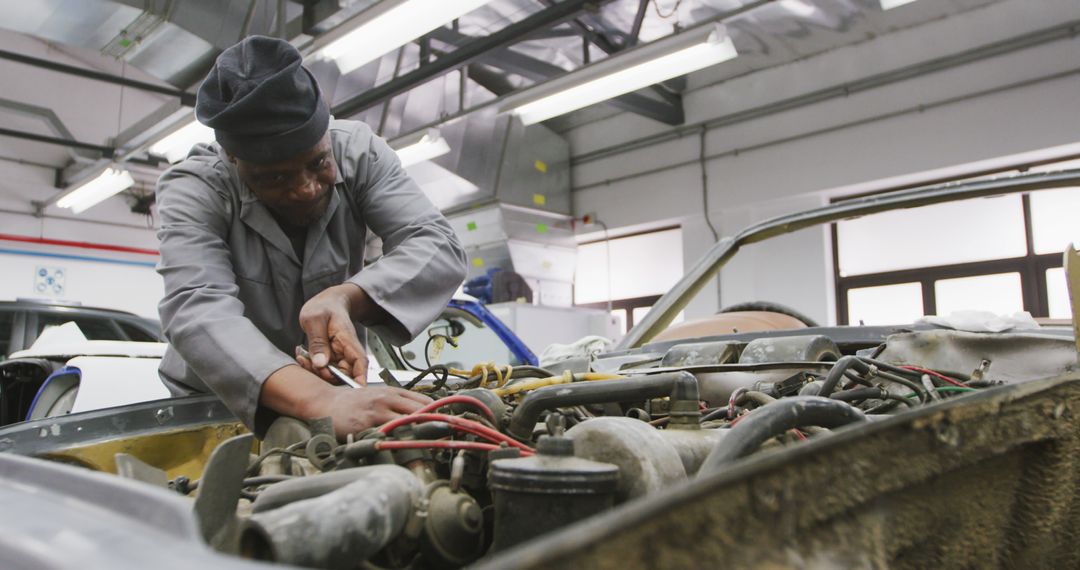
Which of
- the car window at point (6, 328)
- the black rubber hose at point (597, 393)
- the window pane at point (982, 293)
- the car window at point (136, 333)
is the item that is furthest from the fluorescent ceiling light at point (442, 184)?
the black rubber hose at point (597, 393)

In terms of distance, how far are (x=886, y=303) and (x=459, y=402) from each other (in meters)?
6.78

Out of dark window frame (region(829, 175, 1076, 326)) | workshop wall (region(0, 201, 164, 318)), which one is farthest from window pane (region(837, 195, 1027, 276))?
workshop wall (region(0, 201, 164, 318))

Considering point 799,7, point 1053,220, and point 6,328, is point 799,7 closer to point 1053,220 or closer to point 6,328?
point 1053,220

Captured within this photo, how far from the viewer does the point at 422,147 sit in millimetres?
6961

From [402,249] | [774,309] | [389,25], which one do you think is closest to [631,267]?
[389,25]

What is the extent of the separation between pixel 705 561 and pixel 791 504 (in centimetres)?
11

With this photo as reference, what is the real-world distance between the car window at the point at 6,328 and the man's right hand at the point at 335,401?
4.29 m

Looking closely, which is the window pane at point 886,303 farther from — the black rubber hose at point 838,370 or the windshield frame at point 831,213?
the black rubber hose at point 838,370

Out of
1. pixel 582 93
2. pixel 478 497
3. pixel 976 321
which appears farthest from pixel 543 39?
pixel 478 497

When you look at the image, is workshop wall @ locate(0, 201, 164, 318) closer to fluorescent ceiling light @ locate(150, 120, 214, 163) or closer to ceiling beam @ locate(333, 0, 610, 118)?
fluorescent ceiling light @ locate(150, 120, 214, 163)

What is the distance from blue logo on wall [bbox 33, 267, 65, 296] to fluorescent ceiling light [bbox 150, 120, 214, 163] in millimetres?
4439

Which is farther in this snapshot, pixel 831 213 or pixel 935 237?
pixel 935 237

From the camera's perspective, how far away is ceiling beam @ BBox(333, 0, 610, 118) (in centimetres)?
498

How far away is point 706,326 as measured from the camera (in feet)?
7.13
